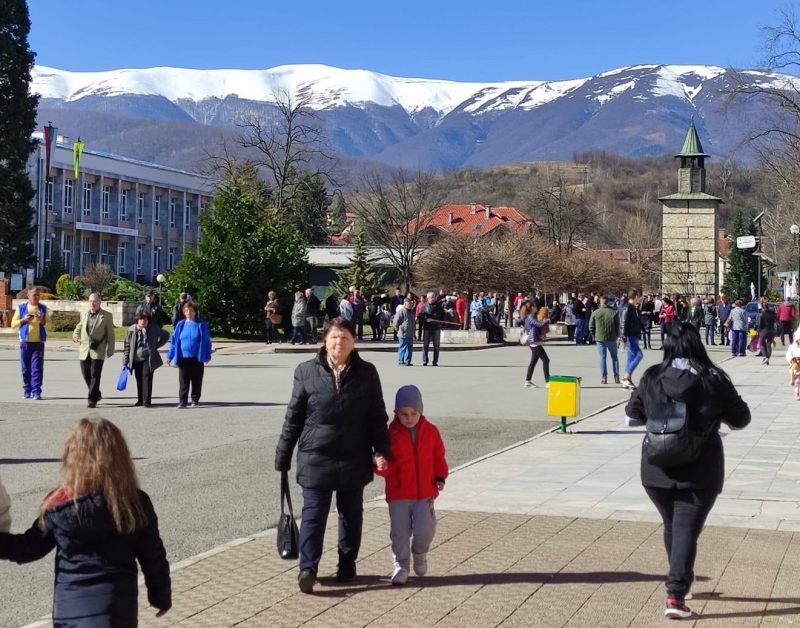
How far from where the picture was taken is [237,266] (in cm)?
3934

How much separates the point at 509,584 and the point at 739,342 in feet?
102

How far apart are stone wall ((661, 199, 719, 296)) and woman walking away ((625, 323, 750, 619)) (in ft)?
293

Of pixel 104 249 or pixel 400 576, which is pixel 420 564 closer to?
pixel 400 576

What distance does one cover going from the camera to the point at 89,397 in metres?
17.8

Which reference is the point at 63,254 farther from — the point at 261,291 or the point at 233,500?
the point at 233,500

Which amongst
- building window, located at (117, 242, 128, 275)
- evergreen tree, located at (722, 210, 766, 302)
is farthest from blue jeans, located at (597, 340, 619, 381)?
evergreen tree, located at (722, 210, 766, 302)

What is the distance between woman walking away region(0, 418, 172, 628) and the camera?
4.34 m

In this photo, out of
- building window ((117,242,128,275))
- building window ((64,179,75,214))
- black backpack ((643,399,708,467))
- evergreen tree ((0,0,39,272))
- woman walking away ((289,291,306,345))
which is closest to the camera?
black backpack ((643,399,708,467))

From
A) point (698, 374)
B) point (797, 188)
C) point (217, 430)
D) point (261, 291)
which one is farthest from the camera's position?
point (261, 291)

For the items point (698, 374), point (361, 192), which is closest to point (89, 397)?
point (698, 374)

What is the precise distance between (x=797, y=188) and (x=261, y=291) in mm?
17772

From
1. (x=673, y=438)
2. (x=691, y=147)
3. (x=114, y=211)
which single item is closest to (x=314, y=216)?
(x=114, y=211)

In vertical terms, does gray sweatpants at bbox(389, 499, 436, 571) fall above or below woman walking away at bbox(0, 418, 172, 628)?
below

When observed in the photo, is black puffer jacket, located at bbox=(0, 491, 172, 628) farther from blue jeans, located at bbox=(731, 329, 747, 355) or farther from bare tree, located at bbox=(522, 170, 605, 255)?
bare tree, located at bbox=(522, 170, 605, 255)
